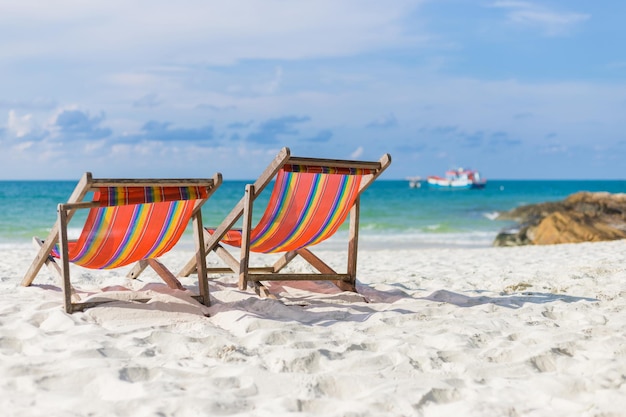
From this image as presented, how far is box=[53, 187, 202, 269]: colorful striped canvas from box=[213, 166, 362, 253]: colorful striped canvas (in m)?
0.52

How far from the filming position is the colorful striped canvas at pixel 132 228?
409 centimetres

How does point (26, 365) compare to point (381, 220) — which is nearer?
point (26, 365)

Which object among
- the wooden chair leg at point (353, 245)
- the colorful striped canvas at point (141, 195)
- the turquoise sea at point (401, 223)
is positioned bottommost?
the turquoise sea at point (401, 223)

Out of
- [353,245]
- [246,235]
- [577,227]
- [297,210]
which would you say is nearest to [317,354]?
[246,235]

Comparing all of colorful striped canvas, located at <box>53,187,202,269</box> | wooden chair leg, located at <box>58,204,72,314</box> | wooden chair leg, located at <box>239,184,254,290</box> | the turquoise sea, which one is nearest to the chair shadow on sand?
wooden chair leg, located at <box>239,184,254,290</box>

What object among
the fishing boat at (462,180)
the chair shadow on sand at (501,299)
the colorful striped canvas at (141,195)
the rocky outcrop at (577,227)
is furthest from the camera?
the fishing boat at (462,180)

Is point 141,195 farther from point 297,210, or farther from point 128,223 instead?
point 297,210

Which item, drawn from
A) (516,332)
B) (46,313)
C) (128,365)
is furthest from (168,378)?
(516,332)

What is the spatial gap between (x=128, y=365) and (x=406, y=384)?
113 cm

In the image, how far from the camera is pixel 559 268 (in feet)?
22.0

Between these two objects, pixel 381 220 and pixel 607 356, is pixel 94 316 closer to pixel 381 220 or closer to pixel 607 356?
pixel 607 356

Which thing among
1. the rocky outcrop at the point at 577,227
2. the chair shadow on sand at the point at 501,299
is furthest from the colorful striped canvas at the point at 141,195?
the rocky outcrop at the point at 577,227

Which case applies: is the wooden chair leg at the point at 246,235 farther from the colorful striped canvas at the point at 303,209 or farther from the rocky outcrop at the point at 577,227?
the rocky outcrop at the point at 577,227

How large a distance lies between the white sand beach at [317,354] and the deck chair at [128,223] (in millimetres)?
248
